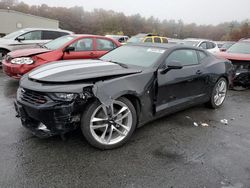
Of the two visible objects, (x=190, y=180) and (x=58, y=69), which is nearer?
(x=190, y=180)

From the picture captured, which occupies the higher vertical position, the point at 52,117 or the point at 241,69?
the point at 241,69

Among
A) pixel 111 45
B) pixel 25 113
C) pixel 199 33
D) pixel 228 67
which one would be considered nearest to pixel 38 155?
pixel 25 113

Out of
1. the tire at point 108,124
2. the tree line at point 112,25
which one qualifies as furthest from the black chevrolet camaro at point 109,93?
the tree line at point 112,25

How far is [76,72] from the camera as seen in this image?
3.24 metres

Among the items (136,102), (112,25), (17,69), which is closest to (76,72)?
(136,102)

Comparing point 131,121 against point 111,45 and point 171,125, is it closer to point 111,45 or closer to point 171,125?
point 171,125

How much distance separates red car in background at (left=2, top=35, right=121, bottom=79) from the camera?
231 inches

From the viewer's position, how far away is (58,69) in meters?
3.39

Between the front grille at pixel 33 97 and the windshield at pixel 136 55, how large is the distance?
169 cm

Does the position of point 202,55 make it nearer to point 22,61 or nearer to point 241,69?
point 241,69

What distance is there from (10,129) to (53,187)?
1.69 meters

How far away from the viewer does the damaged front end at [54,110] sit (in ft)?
9.07

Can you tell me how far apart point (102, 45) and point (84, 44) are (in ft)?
2.22

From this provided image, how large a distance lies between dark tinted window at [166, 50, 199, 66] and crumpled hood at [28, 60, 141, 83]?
0.88 m
